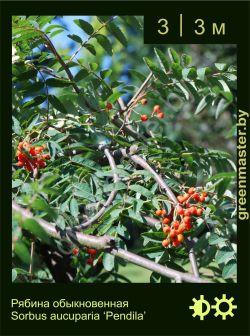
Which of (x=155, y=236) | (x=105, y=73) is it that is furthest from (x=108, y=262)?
(x=105, y=73)

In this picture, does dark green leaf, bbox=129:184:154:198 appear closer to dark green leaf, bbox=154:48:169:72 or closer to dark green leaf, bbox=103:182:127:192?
dark green leaf, bbox=103:182:127:192

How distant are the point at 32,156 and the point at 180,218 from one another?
46 cm

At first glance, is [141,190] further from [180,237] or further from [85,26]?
[85,26]

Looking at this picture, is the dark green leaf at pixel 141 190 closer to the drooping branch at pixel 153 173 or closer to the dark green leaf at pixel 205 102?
the drooping branch at pixel 153 173

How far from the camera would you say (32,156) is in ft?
4.81

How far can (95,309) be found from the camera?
1.45 meters

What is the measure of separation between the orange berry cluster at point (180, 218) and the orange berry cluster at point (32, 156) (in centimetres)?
39

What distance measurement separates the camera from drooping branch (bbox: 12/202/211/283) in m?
1.00

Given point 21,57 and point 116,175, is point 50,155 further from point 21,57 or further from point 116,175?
point 21,57

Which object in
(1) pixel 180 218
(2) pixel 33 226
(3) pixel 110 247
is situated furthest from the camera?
(1) pixel 180 218

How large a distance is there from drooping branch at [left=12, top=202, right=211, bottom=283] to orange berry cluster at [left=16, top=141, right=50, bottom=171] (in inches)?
12.9

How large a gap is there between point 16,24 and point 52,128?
352 mm

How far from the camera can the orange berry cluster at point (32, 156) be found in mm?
1476

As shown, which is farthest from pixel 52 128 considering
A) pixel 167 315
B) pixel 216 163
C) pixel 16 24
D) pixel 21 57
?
pixel 167 315
